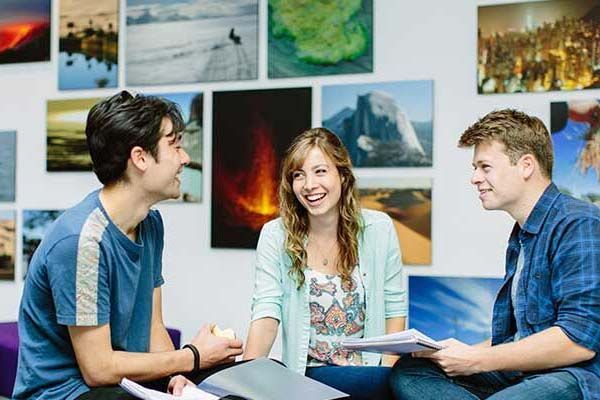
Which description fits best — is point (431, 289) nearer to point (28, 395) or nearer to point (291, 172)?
point (291, 172)

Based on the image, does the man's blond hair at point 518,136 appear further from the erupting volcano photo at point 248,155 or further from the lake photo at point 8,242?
the lake photo at point 8,242

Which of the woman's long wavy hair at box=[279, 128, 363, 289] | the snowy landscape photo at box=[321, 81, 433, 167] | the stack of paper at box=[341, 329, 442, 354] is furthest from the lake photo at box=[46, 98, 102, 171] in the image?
the stack of paper at box=[341, 329, 442, 354]

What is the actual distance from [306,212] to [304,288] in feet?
0.99

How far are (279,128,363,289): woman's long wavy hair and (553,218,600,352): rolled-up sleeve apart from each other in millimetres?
828

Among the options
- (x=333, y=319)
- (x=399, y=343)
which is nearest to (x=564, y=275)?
(x=399, y=343)

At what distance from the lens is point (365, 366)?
245cm

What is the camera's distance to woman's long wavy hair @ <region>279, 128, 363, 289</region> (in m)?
2.68

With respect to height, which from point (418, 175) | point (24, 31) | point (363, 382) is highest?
point (24, 31)

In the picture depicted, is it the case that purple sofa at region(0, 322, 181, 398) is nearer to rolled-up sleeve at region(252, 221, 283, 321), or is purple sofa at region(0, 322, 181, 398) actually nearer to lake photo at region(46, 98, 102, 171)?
lake photo at region(46, 98, 102, 171)

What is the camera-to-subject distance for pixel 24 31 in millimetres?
4328

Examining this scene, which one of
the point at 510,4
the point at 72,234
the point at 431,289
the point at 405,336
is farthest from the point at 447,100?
the point at 72,234

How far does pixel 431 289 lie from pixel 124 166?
182 centimetres

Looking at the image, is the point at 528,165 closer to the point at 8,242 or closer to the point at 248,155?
the point at 248,155

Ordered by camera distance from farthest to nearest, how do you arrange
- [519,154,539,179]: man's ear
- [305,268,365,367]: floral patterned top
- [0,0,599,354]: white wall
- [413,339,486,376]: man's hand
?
[0,0,599,354]: white wall
[305,268,365,367]: floral patterned top
[519,154,539,179]: man's ear
[413,339,486,376]: man's hand
